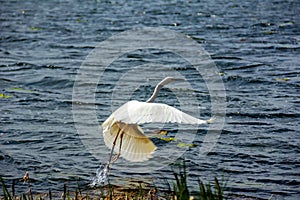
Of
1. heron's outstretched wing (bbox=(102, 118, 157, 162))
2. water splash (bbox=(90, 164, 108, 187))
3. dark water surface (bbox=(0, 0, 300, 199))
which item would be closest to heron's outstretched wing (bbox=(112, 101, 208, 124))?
heron's outstretched wing (bbox=(102, 118, 157, 162))

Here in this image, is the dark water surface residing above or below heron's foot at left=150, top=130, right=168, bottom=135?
above

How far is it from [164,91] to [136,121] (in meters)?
6.81

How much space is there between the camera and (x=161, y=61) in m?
15.0

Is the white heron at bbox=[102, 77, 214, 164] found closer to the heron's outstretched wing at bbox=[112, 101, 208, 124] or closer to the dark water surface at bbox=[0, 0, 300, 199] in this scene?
the heron's outstretched wing at bbox=[112, 101, 208, 124]

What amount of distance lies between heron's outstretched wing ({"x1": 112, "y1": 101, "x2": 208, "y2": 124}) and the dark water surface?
70 cm

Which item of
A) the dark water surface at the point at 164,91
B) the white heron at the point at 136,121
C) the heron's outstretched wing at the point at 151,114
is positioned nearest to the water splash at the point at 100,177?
the dark water surface at the point at 164,91

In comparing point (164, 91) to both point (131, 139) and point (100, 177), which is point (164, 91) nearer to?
point (100, 177)

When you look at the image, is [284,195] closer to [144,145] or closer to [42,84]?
[144,145]

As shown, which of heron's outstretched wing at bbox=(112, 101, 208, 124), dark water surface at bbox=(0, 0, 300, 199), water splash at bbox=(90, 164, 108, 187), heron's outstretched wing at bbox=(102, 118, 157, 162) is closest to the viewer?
heron's outstretched wing at bbox=(112, 101, 208, 124)

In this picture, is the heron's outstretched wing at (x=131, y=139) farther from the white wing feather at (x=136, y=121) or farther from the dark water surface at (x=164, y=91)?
the dark water surface at (x=164, y=91)

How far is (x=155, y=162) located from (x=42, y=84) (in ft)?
16.0

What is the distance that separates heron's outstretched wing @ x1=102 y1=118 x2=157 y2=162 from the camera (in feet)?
22.0

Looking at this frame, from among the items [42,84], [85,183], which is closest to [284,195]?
[85,183]

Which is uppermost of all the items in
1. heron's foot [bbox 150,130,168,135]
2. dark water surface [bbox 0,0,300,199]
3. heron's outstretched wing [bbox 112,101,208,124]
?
heron's outstretched wing [bbox 112,101,208,124]
